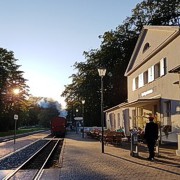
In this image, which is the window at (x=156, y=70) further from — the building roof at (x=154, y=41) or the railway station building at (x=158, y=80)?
the building roof at (x=154, y=41)

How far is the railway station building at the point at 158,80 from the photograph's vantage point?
25.1m

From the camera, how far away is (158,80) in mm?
28922

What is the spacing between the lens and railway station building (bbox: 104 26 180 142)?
25109 millimetres

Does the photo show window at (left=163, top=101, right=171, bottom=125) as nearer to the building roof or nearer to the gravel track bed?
the building roof

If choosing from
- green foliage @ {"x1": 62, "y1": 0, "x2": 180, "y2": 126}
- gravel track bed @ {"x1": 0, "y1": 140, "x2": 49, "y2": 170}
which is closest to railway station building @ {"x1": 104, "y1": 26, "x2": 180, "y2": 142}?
gravel track bed @ {"x1": 0, "y1": 140, "x2": 49, "y2": 170}

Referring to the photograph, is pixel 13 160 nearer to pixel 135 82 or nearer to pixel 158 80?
pixel 158 80

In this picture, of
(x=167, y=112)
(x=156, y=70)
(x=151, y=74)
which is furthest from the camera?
(x=151, y=74)

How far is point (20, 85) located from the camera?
85562mm

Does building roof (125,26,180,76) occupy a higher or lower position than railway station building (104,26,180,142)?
higher

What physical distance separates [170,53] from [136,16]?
32353 mm

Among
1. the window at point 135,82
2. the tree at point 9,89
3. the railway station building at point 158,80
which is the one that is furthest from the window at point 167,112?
the tree at point 9,89

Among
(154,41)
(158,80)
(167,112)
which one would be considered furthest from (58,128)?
(167,112)

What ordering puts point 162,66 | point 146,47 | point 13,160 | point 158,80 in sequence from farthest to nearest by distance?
point 146,47, point 158,80, point 162,66, point 13,160

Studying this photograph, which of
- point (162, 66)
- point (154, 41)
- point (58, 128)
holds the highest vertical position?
point (154, 41)
